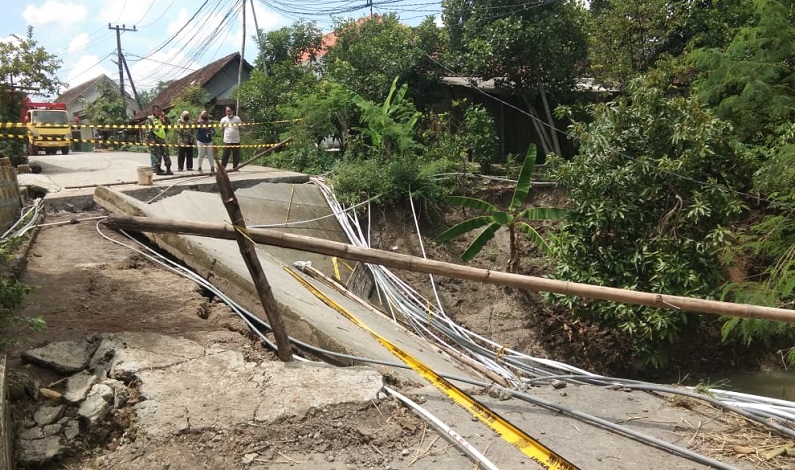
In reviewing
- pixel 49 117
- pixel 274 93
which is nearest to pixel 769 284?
pixel 274 93

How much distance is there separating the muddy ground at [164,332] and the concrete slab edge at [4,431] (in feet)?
0.80

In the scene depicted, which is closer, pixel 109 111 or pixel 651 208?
pixel 651 208

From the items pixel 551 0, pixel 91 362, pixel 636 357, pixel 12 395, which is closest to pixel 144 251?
Result: pixel 91 362

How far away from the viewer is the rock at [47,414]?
10.3 ft

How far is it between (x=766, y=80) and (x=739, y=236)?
230cm

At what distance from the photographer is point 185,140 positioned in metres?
12.0

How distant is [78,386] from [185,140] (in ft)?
30.8

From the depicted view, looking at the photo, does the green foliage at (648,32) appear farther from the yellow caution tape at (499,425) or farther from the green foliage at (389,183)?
the yellow caution tape at (499,425)

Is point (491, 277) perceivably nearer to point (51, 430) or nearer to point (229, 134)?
point (51, 430)

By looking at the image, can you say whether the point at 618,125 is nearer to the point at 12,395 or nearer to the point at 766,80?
the point at 766,80

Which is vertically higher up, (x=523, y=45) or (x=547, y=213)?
(x=523, y=45)

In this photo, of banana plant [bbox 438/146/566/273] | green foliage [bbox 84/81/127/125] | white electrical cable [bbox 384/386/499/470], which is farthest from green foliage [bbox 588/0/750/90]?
green foliage [bbox 84/81/127/125]

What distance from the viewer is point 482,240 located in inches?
394

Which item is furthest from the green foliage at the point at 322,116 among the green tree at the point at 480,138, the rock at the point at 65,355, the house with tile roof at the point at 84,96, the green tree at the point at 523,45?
the house with tile roof at the point at 84,96
